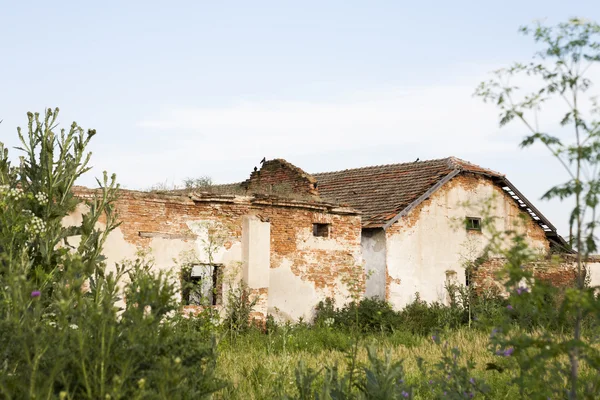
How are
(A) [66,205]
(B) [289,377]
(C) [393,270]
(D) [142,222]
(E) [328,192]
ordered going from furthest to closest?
(E) [328,192] → (C) [393,270] → (D) [142,222] → (A) [66,205] → (B) [289,377]

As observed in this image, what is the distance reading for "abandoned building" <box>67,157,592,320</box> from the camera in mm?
15133

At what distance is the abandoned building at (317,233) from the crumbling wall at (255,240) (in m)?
0.02

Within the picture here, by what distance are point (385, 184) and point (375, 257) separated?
372 cm

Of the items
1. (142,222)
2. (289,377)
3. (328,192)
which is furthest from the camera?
(328,192)

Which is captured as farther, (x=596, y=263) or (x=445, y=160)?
(x=596, y=263)

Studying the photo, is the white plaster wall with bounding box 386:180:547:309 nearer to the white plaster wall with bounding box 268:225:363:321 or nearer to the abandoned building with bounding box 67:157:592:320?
the abandoned building with bounding box 67:157:592:320

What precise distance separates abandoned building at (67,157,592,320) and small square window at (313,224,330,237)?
→ 3 cm

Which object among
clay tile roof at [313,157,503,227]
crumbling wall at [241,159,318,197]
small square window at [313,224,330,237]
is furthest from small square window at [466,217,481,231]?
crumbling wall at [241,159,318,197]

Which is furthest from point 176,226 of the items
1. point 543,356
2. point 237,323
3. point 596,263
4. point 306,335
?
point 596,263

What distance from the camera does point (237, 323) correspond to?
598 inches

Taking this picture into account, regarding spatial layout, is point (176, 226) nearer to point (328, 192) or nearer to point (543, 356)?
point (328, 192)

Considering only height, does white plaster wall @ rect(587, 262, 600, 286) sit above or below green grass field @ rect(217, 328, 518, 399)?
above

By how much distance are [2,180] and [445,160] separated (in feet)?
51.4

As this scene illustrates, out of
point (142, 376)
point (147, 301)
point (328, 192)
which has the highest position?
point (328, 192)
